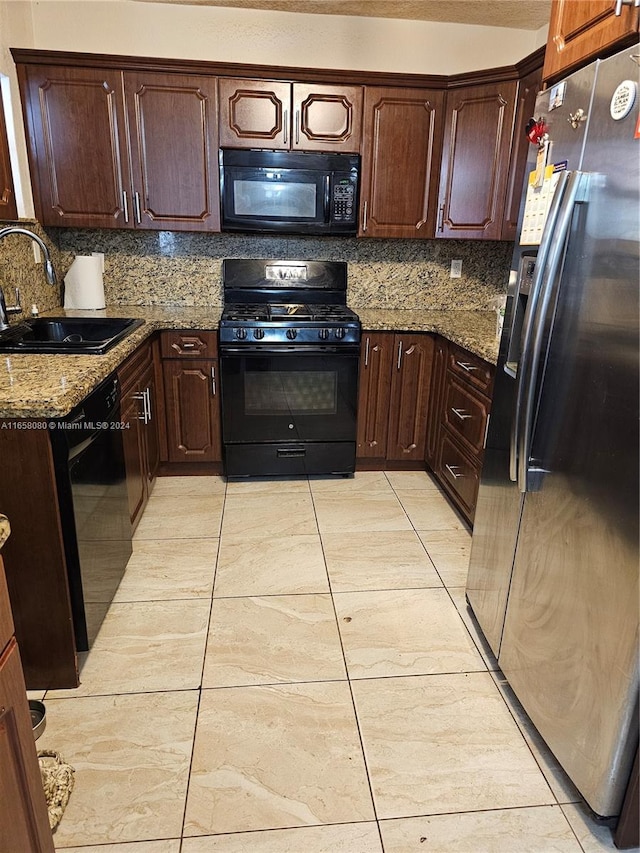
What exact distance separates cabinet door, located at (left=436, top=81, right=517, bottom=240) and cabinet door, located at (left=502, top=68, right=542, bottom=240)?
33mm

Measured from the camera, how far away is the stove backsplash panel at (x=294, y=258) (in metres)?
3.33

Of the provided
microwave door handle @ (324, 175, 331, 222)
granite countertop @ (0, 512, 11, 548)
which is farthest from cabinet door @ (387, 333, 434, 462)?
granite countertop @ (0, 512, 11, 548)

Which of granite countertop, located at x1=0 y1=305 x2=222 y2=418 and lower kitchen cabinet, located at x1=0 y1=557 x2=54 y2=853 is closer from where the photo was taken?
lower kitchen cabinet, located at x1=0 y1=557 x2=54 y2=853

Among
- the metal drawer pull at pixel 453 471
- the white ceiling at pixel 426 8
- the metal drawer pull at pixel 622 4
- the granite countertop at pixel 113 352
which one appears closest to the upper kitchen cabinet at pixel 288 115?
the white ceiling at pixel 426 8

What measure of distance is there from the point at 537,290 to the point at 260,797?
1463 mm

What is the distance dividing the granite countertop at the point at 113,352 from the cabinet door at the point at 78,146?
0.54 meters

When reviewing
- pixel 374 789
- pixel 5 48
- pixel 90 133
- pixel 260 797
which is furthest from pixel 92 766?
pixel 5 48

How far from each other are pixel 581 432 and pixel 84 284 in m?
2.75

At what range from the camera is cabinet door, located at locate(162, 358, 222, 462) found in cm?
302

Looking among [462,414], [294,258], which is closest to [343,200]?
[294,258]

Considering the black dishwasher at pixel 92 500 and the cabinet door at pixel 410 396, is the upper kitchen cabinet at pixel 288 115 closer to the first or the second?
the cabinet door at pixel 410 396

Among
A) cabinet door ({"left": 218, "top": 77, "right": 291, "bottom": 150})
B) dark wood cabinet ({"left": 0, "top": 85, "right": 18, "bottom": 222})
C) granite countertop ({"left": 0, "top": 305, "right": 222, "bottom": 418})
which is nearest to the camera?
granite countertop ({"left": 0, "top": 305, "right": 222, "bottom": 418})

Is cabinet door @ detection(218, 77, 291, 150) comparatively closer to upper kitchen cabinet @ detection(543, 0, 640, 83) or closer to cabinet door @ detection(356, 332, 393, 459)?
cabinet door @ detection(356, 332, 393, 459)

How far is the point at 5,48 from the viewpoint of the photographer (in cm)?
265
